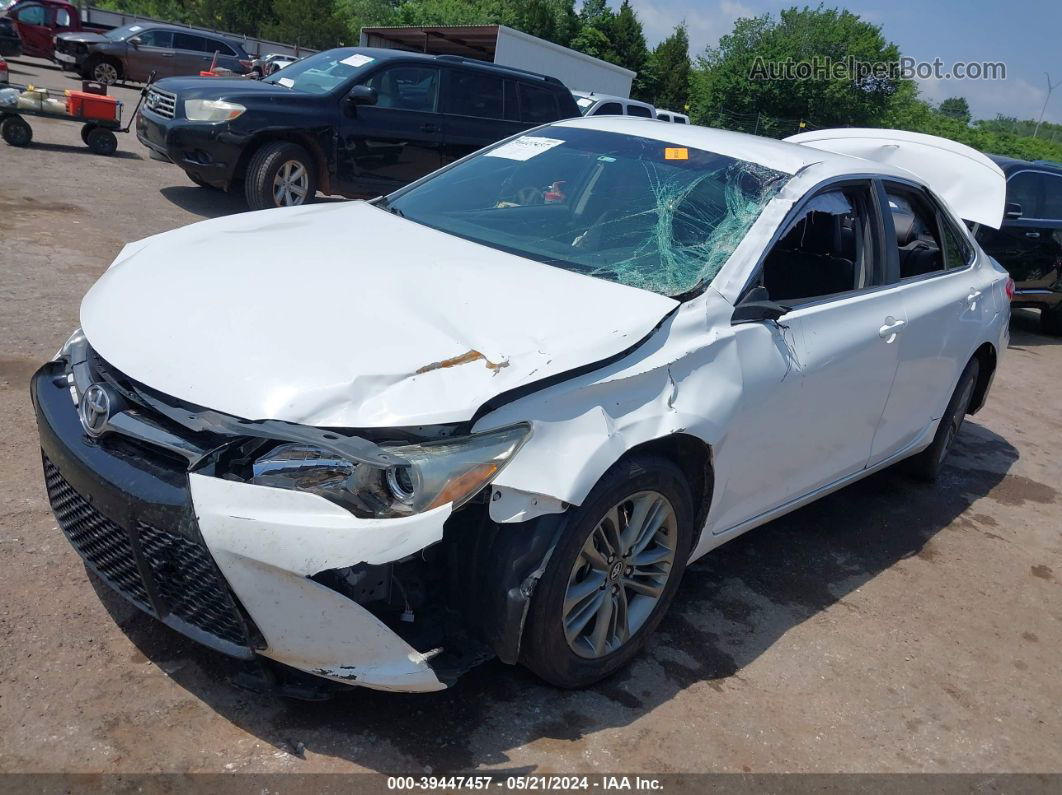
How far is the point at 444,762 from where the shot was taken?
8.46 ft

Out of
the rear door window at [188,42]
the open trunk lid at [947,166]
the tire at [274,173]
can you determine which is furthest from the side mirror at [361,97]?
the rear door window at [188,42]

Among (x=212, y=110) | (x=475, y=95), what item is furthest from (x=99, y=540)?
(x=475, y=95)

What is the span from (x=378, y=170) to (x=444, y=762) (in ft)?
25.8

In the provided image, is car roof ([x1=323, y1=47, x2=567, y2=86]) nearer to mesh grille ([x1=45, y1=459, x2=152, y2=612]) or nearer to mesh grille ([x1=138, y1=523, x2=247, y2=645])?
mesh grille ([x1=45, y1=459, x2=152, y2=612])

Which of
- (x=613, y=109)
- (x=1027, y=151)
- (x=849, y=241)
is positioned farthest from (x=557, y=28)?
(x=849, y=241)

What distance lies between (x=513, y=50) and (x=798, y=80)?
68.4ft

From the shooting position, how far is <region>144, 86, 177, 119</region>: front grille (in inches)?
349

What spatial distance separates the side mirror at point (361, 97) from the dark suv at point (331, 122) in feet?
0.04

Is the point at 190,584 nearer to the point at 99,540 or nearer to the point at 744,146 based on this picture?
the point at 99,540

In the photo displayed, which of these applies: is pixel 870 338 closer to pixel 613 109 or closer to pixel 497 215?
pixel 497 215

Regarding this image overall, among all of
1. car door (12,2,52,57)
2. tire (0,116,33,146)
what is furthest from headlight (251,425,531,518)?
car door (12,2,52,57)

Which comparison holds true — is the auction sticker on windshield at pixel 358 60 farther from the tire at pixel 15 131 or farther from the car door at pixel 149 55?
the car door at pixel 149 55

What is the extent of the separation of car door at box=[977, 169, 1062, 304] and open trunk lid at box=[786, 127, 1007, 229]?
14.9 feet

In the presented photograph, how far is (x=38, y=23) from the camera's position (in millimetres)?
24109
